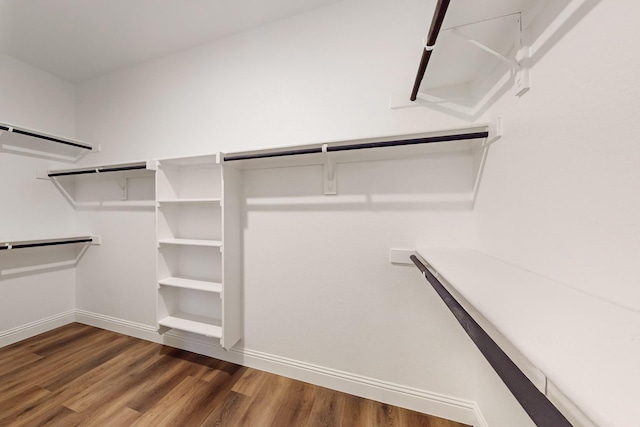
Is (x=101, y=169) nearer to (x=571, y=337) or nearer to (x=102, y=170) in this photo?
(x=102, y=170)

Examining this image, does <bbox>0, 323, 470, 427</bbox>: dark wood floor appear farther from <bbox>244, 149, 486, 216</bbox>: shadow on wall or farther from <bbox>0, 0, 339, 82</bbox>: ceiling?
<bbox>0, 0, 339, 82</bbox>: ceiling

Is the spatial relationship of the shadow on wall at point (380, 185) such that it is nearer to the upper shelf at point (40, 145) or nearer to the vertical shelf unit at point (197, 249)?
the vertical shelf unit at point (197, 249)

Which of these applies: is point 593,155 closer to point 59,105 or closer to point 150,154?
point 150,154

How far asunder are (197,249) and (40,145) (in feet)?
6.81

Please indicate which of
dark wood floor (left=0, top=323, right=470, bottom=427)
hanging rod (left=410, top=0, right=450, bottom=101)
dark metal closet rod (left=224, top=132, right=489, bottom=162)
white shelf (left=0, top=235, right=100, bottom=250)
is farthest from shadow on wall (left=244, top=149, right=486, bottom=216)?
white shelf (left=0, top=235, right=100, bottom=250)

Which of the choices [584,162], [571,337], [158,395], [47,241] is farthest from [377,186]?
[47,241]

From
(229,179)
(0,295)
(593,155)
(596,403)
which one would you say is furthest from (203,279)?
(593,155)

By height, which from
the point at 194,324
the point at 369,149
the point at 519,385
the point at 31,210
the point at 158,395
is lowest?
the point at 158,395

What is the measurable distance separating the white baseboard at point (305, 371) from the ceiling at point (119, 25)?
2569 mm

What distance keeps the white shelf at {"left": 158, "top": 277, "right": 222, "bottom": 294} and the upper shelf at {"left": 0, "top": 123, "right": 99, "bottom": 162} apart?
5.73 feet

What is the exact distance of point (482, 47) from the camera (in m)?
0.93


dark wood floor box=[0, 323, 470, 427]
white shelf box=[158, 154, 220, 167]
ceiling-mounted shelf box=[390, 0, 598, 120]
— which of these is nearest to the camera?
ceiling-mounted shelf box=[390, 0, 598, 120]

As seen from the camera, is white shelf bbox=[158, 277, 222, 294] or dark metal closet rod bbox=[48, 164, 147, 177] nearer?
white shelf bbox=[158, 277, 222, 294]

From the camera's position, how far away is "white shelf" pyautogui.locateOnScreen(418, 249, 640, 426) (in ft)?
0.91
